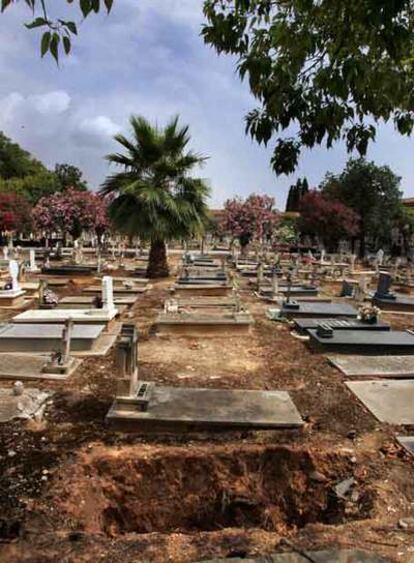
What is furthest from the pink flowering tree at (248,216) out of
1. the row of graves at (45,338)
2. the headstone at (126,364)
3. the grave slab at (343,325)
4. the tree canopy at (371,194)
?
the headstone at (126,364)

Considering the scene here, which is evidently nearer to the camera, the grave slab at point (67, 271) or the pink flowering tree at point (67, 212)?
the grave slab at point (67, 271)

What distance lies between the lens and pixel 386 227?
124ft

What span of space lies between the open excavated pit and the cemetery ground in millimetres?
10

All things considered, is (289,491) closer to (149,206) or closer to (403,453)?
(403,453)

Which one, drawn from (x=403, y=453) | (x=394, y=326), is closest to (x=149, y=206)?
(x=394, y=326)

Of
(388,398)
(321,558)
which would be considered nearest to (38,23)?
(321,558)

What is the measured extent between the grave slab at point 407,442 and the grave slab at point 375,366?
7.66 ft

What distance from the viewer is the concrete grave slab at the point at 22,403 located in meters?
5.71

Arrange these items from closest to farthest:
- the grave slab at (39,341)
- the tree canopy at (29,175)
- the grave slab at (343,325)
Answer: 1. the grave slab at (39,341)
2. the grave slab at (343,325)
3. the tree canopy at (29,175)

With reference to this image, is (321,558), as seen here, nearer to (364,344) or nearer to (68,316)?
(364,344)

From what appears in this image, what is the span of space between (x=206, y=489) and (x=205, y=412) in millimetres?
1105

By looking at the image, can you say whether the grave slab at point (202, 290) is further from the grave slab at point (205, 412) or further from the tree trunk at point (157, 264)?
the grave slab at point (205, 412)

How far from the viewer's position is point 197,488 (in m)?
4.71

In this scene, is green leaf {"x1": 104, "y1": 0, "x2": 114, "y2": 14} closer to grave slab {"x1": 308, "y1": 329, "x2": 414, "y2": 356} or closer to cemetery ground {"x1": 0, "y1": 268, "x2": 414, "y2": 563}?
cemetery ground {"x1": 0, "y1": 268, "x2": 414, "y2": 563}
